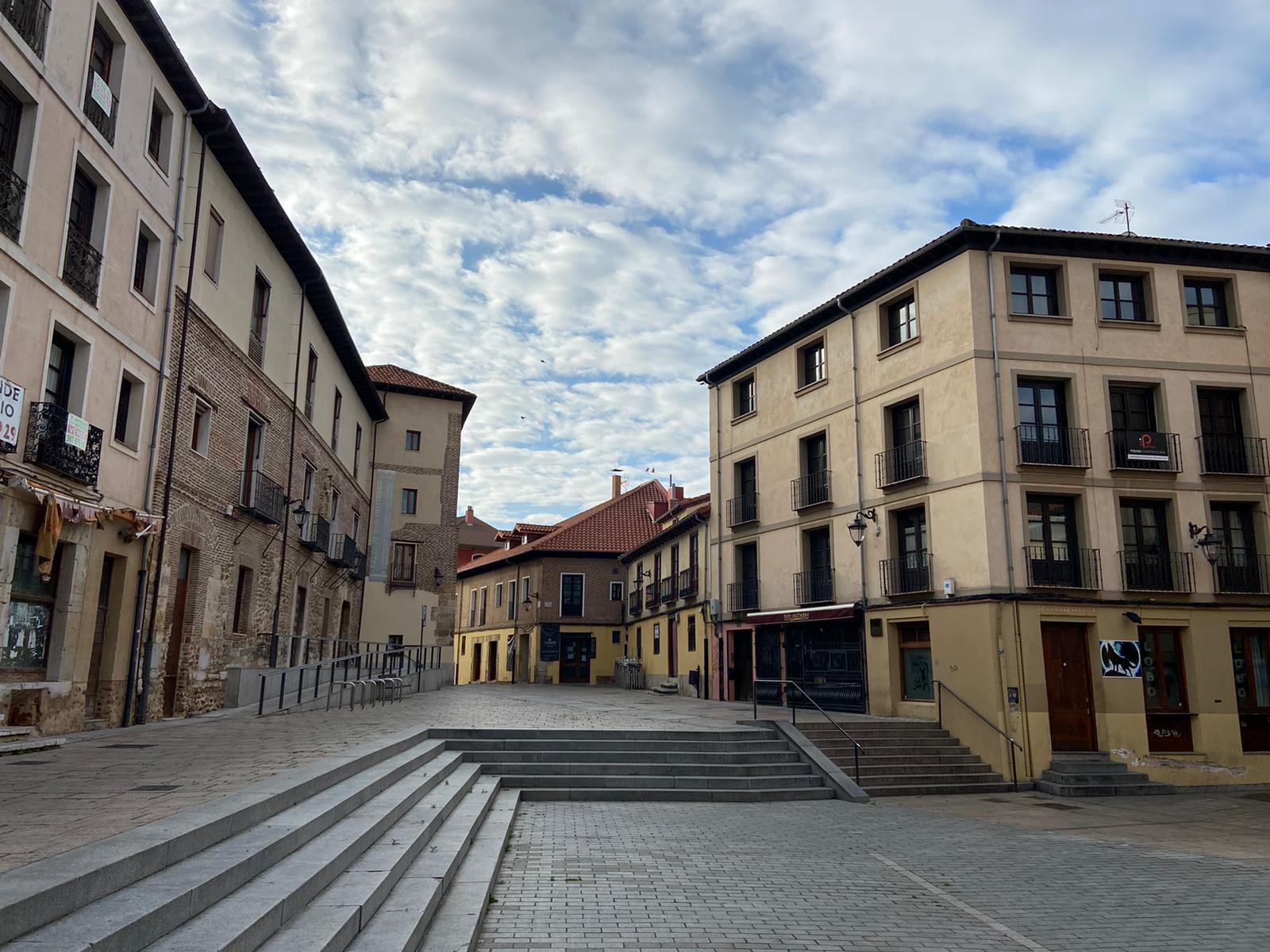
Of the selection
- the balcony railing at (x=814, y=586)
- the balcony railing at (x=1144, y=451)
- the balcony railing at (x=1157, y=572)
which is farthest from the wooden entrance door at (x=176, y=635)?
the balcony railing at (x=1144, y=451)

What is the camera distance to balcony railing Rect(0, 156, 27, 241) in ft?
34.2

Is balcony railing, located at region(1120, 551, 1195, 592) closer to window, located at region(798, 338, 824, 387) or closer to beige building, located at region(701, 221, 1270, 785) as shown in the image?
beige building, located at region(701, 221, 1270, 785)

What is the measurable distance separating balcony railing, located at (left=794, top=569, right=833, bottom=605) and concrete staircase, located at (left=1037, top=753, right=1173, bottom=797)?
623 centimetres

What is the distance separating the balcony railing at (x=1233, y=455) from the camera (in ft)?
60.8

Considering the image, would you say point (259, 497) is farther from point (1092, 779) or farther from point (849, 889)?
point (1092, 779)

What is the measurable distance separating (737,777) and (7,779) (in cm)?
947

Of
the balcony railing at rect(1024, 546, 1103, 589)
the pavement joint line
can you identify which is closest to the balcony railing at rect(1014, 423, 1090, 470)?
the balcony railing at rect(1024, 546, 1103, 589)

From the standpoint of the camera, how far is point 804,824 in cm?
1109

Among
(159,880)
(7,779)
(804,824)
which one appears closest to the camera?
(159,880)

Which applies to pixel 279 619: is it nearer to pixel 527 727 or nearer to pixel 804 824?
pixel 527 727

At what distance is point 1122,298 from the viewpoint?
63.0 feet

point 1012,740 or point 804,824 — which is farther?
point 1012,740

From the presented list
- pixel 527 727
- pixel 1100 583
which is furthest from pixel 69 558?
pixel 1100 583

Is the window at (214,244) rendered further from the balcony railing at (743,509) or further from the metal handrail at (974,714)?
the metal handrail at (974,714)
